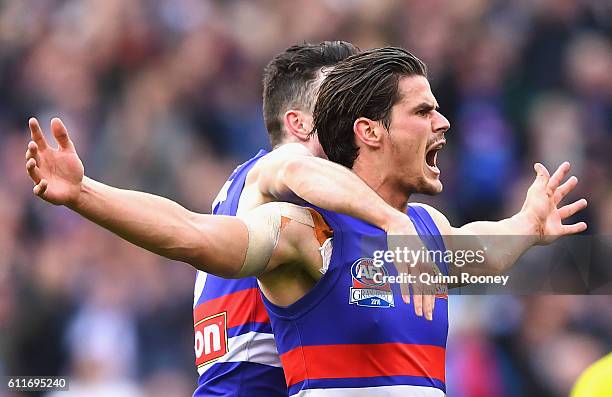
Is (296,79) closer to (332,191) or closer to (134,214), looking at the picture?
(332,191)

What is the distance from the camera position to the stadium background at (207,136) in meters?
8.65

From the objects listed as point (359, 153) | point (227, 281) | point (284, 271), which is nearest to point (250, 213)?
point (284, 271)

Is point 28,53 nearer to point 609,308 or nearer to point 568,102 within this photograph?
point 568,102

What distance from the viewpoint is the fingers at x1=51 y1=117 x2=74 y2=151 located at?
3.90 meters

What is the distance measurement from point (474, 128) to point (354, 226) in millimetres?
5561

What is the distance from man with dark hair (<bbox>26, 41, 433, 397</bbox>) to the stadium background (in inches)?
104

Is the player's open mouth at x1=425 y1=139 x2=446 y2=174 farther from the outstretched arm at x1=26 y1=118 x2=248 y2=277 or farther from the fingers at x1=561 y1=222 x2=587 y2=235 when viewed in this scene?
the outstretched arm at x1=26 y1=118 x2=248 y2=277

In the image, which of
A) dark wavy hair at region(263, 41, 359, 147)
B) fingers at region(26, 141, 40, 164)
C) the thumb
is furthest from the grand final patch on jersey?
dark wavy hair at region(263, 41, 359, 147)

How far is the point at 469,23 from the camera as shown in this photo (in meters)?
10.8

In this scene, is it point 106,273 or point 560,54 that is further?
point 560,54

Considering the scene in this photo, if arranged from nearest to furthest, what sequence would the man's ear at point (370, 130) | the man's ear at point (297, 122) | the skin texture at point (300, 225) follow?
1. the skin texture at point (300, 225)
2. the man's ear at point (370, 130)
3. the man's ear at point (297, 122)

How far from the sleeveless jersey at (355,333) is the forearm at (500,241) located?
712mm

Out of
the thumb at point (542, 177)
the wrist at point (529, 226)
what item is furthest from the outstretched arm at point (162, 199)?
the thumb at point (542, 177)

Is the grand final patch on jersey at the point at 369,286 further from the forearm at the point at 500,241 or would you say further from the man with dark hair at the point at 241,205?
the forearm at the point at 500,241
